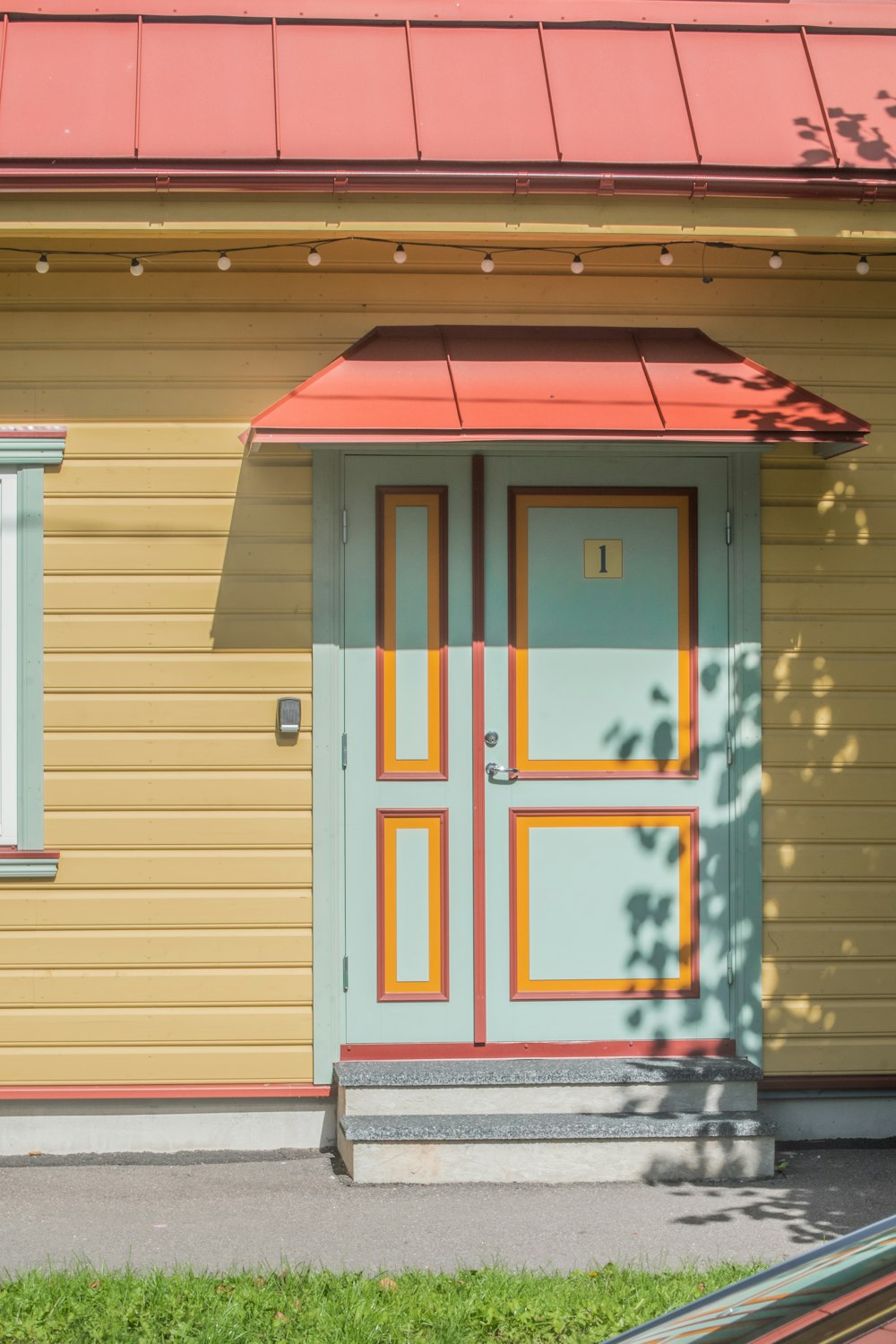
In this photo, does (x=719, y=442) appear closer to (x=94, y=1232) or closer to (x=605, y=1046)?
(x=605, y=1046)

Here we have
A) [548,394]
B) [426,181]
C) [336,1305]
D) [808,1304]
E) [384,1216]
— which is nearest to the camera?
[808,1304]

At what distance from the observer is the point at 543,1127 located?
5.46 m

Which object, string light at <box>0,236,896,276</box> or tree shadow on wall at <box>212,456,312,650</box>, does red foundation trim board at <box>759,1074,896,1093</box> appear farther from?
string light at <box>0,236,896,276</box>

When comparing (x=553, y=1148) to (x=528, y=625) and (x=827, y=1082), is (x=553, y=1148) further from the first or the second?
(x=528, y=625)

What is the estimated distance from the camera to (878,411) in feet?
19.8

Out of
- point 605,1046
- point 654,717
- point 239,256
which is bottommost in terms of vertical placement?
point 605,1046

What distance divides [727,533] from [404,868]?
6.50 feet

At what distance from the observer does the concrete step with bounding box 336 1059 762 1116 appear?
5.55m

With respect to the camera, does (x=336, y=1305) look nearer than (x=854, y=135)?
Yes

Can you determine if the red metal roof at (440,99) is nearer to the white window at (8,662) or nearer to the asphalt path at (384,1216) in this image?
the white window at (8,662)

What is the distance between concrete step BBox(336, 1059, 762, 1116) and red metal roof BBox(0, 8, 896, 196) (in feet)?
11.6

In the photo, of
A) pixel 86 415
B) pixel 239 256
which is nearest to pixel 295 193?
pixel 239 256

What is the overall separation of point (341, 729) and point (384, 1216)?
6.29ft

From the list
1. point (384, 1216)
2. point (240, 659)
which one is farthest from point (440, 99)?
point (384, 1216)
